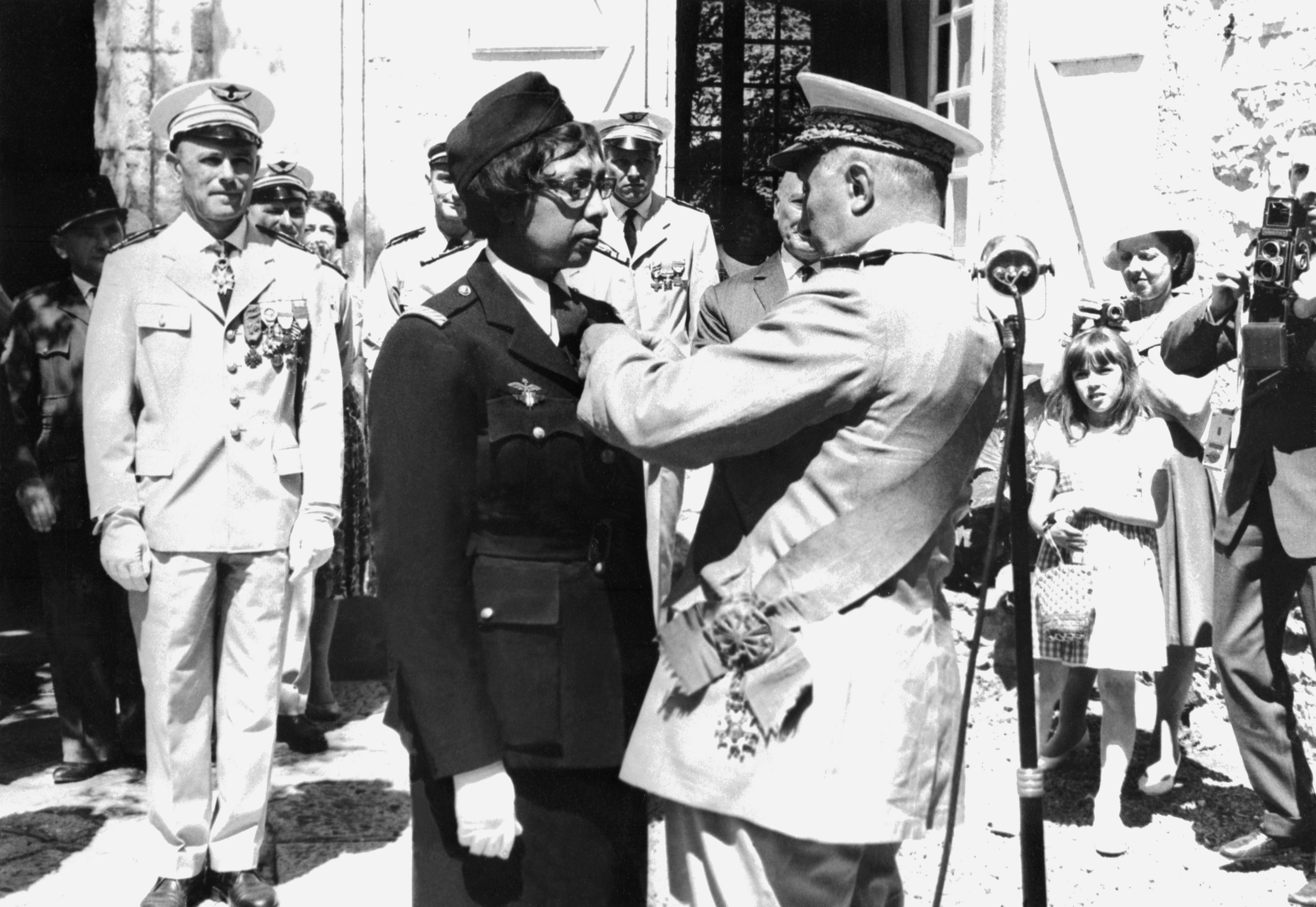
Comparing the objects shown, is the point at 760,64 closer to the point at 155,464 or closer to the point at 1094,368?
the point at 1094,368

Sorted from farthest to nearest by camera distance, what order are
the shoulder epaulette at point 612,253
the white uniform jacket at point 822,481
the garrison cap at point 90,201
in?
the garrison cap at point 90,201 → the shoulder epaulette at point 612,253 → the white uniform jacket at point 822,481

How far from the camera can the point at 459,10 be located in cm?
707

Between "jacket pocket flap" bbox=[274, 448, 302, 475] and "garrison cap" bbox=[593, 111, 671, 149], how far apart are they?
2360 millimetres

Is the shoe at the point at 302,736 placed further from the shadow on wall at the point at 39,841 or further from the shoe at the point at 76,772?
the shadow on wall at the point at 39,841

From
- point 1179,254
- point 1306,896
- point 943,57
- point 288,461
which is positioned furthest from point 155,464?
point 943,57

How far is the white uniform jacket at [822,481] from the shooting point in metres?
2.37

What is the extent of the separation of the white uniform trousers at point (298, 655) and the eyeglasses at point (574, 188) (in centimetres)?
299

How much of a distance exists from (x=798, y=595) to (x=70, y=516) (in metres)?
4.01

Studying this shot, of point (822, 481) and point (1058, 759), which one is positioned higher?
point (822, 481)

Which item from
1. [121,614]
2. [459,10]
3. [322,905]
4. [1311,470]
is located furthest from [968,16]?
[322,905]

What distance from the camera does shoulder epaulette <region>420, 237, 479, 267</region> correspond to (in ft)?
18.7

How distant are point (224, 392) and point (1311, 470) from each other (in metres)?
3.07

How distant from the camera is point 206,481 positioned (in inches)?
163

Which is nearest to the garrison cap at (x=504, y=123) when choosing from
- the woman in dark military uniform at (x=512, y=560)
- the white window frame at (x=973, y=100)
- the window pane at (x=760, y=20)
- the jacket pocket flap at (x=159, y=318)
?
the woman in dark military uniform at (x=512, y=560)
